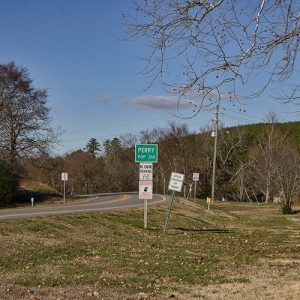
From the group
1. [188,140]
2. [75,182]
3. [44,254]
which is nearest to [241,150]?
[188,140]

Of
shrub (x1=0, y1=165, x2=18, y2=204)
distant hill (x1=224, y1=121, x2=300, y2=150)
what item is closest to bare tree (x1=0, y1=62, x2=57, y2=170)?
shrub (x1=0, y1=165, x2=18, y2=204)

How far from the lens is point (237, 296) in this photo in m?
7.36

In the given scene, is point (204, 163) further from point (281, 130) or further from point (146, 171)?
point (146, 171)

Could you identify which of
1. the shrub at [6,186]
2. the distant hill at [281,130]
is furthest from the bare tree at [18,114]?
the distant hill at [281,130]

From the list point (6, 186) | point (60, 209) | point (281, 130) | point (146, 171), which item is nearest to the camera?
point (146, 171)

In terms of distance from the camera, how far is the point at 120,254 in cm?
1212

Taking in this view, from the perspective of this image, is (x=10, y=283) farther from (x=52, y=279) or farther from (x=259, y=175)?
(x=259, y=175)

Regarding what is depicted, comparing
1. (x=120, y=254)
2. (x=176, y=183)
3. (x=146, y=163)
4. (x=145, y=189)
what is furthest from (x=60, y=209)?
(x=120, y=254)

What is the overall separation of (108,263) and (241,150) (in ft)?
239

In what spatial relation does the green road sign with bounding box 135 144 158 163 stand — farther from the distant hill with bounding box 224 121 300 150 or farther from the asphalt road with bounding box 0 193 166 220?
the distant hill with bounding box 224 121 300 150

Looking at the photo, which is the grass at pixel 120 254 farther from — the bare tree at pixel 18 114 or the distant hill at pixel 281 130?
the distant hill at pixel 281 130

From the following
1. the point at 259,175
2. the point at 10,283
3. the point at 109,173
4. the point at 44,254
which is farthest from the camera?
the point at 109,173

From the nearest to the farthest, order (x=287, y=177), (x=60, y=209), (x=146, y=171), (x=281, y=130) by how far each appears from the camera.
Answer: (x=146, y=171) < (x=60, y=209) < (x=287, y=177) < (x=281, y=130)

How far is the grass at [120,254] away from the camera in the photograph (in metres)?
8.66
